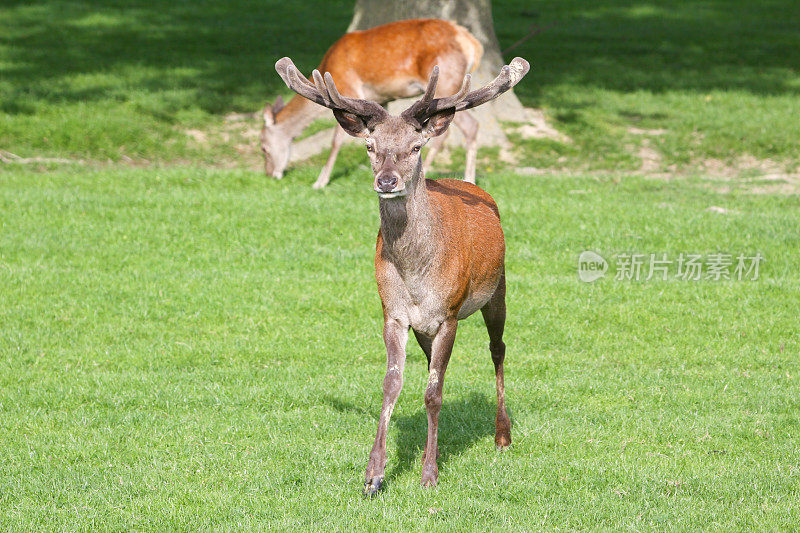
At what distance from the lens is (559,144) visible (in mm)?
17547

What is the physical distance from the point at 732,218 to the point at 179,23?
18.0 m

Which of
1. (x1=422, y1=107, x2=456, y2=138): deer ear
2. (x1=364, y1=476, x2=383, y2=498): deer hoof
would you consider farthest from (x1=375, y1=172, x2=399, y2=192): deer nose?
(x1=364, y1=476, x2=383, y2=498): deer hoof

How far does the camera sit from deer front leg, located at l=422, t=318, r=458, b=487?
6348mm

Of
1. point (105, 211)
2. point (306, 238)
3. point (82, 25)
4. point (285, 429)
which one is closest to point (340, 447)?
point (285, 429)

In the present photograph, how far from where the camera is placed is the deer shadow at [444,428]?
6933mm

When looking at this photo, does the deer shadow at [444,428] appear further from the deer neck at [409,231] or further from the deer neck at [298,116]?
the deer neck at [298,116]

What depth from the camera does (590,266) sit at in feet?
38.3

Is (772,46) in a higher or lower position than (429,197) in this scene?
lower

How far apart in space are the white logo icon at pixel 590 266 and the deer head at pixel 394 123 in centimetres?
519

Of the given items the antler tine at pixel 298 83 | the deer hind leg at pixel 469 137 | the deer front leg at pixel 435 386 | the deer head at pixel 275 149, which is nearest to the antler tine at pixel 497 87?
the antler tine at pixel 298 83

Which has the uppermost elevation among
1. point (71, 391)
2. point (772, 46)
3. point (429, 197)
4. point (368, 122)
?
point (368, 122)

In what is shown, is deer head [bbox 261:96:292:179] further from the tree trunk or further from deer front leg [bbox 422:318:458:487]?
deer front leg [bbox 422:318:458:487]

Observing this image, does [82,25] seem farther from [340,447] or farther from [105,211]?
[340,447]

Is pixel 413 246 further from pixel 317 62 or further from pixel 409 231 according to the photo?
pixel 317 62
